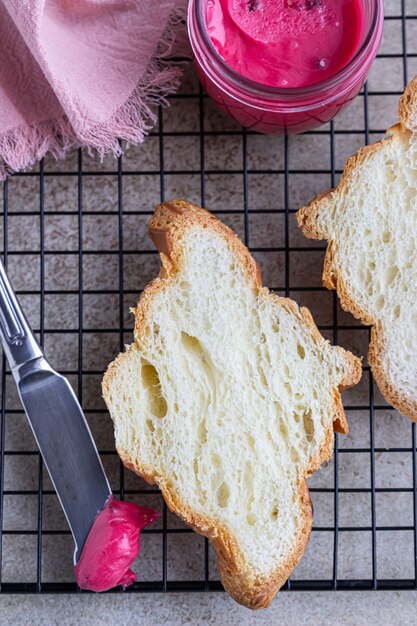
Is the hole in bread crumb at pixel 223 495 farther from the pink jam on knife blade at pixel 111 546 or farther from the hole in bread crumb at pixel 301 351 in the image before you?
the hole in bread crumb at pixel 301 351

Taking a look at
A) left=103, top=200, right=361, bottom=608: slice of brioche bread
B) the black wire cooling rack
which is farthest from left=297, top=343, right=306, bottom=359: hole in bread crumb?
the black wire cooling rack

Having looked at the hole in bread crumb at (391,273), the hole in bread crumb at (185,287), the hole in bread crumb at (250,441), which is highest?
the hole in bread crumb at (391,273)

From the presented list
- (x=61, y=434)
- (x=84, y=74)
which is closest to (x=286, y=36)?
(x=84, y=74)

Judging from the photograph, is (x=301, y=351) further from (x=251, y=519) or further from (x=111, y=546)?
(x=111, y=546)

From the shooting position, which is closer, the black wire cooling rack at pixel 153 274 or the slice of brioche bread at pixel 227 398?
the slice of brioche bread at pixel 227 398

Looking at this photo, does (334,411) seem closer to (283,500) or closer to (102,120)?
(283,500)

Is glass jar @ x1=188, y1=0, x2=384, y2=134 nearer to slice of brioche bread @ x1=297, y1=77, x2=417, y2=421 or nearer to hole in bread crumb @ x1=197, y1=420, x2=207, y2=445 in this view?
slice of brioche bread @ x1=297, y1=77, x2=417, y2=421

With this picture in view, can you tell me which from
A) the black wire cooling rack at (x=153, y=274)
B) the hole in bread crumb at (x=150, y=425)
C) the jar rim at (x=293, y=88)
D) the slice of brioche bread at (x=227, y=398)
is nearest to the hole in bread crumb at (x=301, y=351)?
the slice of brioche bread at (x=227, y=398)

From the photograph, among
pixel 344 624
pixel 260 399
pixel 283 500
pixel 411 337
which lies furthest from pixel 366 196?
pixel 344 624
